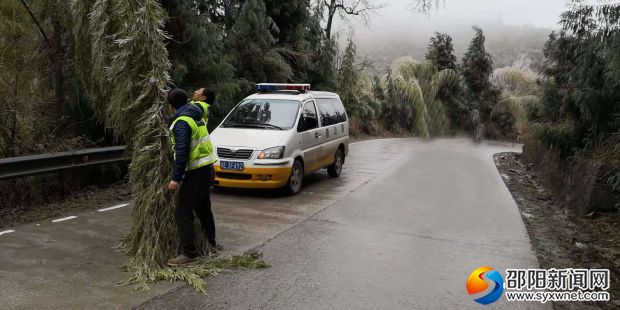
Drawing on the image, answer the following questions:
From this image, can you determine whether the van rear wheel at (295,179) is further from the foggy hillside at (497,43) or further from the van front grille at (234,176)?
the foggy hillside at (497,43)

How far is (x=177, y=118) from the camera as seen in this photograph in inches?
215

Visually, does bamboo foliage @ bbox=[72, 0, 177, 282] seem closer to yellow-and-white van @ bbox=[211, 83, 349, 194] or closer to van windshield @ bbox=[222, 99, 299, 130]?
yellow-and-white van @ bbox=[211, 83, 349, 194]

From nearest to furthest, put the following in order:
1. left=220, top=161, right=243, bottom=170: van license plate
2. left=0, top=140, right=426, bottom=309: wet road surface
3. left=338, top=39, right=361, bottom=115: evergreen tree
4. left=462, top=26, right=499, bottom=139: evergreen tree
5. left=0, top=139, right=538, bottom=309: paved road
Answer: left=0, top=140, right=426, bottom=309: wet road surface
left=0, top=139, right=538, bottom=309: paved road
left=220, top=161, right=243, bottom=170: van license plate
left=338, top=39, right=361, bottom=115: evergreen tree
left=462, top=26, right=499, bottom=139: evergreen tree

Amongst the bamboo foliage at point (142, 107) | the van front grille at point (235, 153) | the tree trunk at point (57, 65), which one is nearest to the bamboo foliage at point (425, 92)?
the van front grille at point (235, 153)

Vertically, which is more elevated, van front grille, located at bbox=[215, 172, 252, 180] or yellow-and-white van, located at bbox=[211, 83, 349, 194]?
yellow-and-white van, located at bbox=[211, 83, 349, 194]

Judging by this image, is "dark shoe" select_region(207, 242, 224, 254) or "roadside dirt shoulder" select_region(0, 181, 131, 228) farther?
"roadside dirt shoulder" select_region(0, 181, 131, 228)

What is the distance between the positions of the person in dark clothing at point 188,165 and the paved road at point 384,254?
0.60 metres

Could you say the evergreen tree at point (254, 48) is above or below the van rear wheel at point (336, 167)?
above

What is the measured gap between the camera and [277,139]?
966cm

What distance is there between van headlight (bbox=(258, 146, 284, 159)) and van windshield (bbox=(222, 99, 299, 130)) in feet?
2.39

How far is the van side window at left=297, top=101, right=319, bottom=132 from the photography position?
10.4 m

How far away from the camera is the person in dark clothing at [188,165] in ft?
17.8

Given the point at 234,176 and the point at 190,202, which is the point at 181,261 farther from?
the point at 234,176

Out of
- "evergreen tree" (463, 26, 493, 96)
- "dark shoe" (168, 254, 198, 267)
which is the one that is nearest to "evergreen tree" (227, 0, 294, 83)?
"dark shoe" (168, 254, 198, 267)
